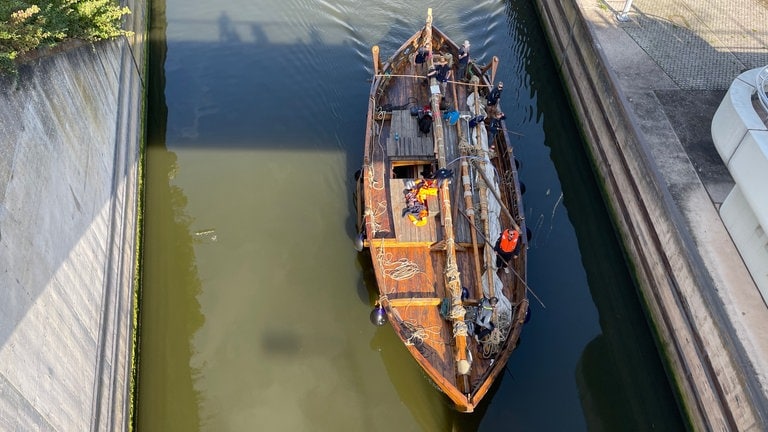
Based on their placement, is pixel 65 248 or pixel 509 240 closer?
pixel 65 248

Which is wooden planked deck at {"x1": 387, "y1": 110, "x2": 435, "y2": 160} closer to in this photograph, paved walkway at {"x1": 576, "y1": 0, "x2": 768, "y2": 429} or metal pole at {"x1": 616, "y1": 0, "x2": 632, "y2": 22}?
paved walkway at {"x1": 576, "y1": 0, "x2": 768, "y2": 429}

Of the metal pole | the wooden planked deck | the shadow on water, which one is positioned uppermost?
A: the metal pole

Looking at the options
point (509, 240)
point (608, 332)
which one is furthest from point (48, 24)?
point (608, 332)

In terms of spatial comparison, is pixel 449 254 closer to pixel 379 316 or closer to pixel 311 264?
pixel 379 316

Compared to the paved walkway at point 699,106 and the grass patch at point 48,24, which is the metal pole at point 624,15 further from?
the grass patch at point 48,24

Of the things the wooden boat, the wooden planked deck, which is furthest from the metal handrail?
the wooden planked deck

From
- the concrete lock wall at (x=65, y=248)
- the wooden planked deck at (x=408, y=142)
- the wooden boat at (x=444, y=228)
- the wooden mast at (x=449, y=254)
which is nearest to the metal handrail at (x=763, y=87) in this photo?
the wooden boat at (x=444, y=228)

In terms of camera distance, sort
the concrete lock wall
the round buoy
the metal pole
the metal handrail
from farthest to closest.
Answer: the metal pole → the round buoy → the metal handrail → the concrete lock wall
